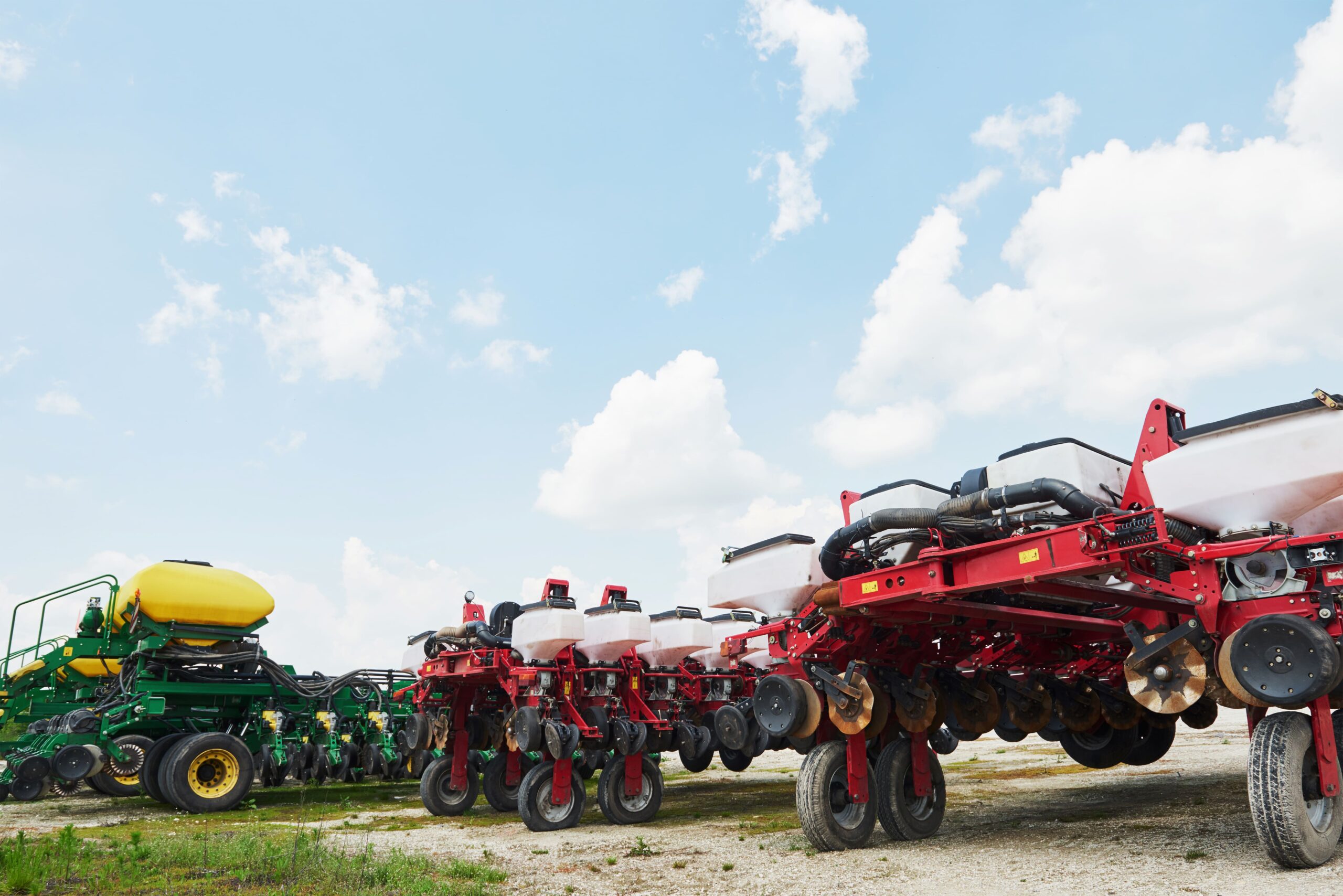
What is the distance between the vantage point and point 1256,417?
6238 millimetres

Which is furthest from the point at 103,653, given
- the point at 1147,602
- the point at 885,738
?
the point at 1147,602

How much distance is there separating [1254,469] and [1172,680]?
1506mm

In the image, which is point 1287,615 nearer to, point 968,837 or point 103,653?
point 968,837

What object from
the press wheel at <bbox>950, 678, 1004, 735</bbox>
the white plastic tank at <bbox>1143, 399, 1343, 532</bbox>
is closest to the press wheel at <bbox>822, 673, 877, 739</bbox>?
the press wheel at <bbox>950, 678, 1004, 735</bbox>

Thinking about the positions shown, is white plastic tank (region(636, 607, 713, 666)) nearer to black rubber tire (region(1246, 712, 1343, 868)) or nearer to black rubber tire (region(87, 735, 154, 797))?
black rubber tire (region(87, 735, 154, 797))

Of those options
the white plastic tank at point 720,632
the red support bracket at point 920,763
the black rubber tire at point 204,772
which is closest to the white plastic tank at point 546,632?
the white plastic tank at point 720,632

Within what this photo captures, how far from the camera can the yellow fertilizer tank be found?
528 inches

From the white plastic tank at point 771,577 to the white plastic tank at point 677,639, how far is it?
3.61m

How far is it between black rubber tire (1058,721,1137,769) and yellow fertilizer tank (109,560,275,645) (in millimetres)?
11671

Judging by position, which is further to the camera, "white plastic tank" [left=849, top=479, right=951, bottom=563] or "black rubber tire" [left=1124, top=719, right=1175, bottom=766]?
"black rubber tire" [left=1124, top=719, right=1175, bottom=766]

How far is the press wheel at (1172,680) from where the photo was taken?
6.30m

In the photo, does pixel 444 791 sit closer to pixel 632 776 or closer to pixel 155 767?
pixel 632 776

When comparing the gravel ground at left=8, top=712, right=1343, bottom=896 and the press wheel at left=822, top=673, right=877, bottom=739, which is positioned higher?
the press wheel at left=822, top=673, right=877, bottom=739

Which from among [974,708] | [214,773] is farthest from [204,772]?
[974,708]
